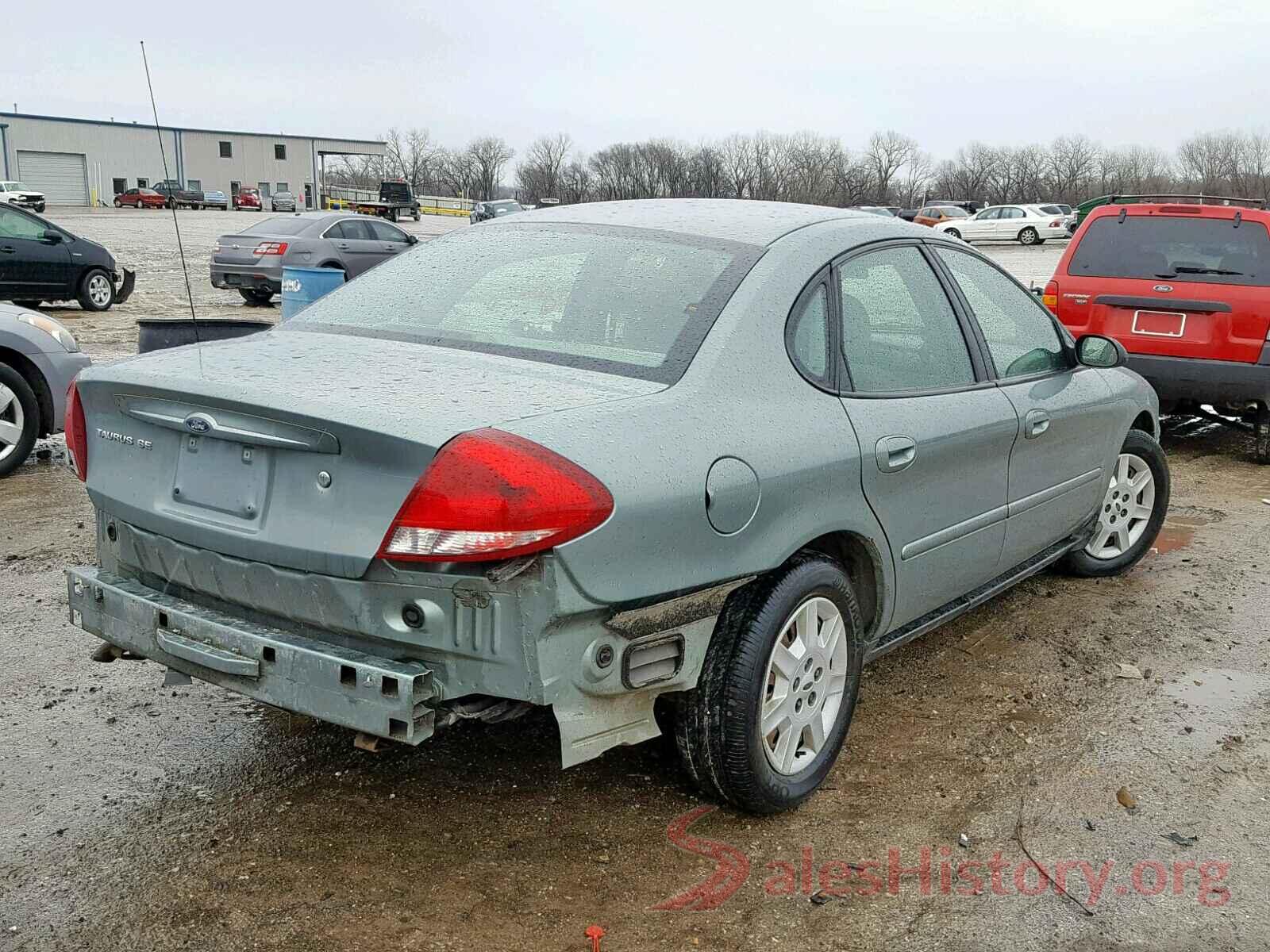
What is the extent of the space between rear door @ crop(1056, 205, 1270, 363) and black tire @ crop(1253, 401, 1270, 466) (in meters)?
0.63

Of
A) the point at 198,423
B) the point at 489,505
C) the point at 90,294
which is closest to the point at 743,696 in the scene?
the point at 489,505

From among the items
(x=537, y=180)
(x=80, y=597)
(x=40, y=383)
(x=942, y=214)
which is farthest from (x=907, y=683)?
(x=537, y=180)

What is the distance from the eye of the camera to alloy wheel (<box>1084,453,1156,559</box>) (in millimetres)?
5512

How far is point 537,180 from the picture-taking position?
94.1 meters

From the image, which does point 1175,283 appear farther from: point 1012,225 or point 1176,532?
point 1012,225

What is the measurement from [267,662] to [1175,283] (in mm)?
7306

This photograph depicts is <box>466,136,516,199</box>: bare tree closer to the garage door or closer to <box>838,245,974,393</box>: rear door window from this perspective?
the garage door

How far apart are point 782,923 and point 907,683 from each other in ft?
5.51

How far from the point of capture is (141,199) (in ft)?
230

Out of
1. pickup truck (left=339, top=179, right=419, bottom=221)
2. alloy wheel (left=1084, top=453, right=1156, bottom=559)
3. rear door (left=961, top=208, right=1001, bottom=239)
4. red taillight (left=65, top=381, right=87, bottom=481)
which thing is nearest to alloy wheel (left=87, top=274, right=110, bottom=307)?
red taillight (left=65, top=381, right=87, bottom=481)

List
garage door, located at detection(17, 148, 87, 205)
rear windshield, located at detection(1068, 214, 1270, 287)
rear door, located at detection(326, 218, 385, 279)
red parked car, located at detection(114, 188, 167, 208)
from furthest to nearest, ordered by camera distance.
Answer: garage door, located at detection(17, 148, 87, 205)
red parked car, located at detection(114, 188, 167, 208)
rear door, located at detection(326, 218, 385, 279)
rear windshield, located at detection(1068, 214, 1270, 287)

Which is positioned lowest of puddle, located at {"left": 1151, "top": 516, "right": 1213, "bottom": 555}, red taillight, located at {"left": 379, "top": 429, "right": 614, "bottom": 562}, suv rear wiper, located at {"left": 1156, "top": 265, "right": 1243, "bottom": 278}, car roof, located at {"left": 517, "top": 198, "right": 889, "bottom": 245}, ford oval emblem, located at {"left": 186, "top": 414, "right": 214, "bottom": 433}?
puddle, located at {"left": 1151, "top": 516, "right": 1213, "bottom": 555}

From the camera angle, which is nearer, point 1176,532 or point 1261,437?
point 1176,532

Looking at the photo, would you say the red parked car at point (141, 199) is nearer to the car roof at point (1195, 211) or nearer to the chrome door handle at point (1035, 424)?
the car roof at point (1195, 211)
